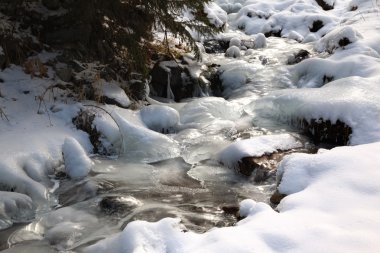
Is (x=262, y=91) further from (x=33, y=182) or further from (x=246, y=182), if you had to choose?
(x=33, y=182)

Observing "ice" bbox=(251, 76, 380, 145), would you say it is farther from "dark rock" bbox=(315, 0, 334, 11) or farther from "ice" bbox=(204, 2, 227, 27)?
"dark rock" bbox=(315, 0, 334, 11)

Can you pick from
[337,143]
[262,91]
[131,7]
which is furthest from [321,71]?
[131,7]

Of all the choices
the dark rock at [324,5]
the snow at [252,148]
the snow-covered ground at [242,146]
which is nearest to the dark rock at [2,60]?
the snow-covered ground at [242,146]

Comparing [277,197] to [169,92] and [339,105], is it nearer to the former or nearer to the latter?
[339,105]

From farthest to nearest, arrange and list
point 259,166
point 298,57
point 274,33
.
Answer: point 274,33 < point 298,57 < point 259,166

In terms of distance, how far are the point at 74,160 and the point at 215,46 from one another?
22.4ft

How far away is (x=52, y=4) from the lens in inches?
250

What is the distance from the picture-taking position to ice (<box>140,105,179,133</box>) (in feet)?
20.2

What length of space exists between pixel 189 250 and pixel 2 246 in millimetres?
1781

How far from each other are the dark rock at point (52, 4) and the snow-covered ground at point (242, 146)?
1.09 meters

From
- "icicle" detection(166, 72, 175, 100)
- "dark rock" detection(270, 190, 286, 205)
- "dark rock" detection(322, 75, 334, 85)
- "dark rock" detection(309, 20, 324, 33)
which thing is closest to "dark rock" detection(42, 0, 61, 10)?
"icicle" detection(166, 72, 175, 100)

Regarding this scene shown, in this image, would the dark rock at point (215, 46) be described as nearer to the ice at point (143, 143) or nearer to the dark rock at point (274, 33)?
the dark rock at point (274, 33)

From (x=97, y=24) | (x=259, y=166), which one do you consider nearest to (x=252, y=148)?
(x=259, y=166)

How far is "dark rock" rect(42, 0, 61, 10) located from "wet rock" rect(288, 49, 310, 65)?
4973 millimetres
